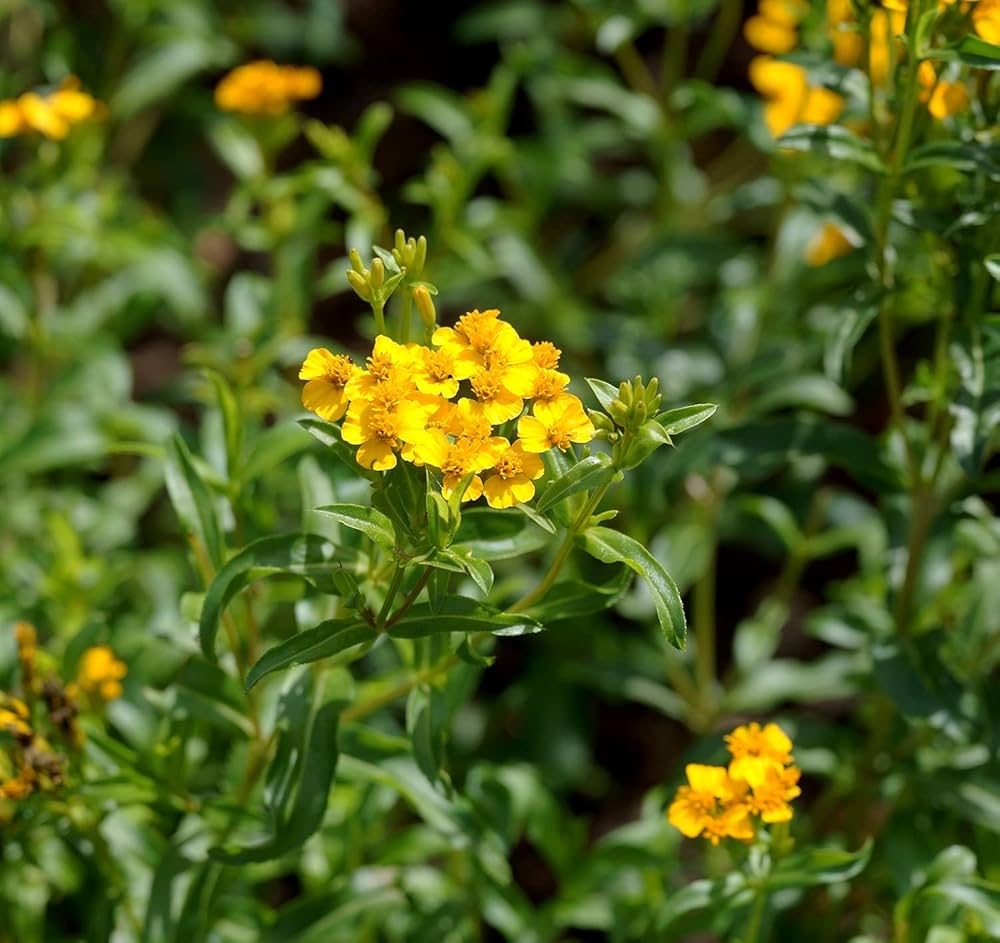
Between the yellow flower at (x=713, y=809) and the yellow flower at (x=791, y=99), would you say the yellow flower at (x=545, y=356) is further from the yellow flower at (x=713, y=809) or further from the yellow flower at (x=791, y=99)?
the yellow flower at (x=791, y=99)

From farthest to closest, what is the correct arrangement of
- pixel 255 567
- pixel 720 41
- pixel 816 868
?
pixel 720 41
pixel 816 868
pixel 255 567

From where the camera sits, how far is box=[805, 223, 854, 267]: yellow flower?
10.6 feet

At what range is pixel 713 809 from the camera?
1958 mm

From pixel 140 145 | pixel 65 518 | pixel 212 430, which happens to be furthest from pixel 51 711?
pixel 140 145

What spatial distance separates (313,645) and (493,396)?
0.43m

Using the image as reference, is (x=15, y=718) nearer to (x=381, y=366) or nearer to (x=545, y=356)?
(x=381, y=366)

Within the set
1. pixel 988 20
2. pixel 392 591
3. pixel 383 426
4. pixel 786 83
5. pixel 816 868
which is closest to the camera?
pixel 383 426

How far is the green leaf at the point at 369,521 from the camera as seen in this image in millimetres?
1700

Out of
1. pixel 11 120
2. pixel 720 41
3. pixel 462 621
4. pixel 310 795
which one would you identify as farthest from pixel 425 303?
pixel 720 41

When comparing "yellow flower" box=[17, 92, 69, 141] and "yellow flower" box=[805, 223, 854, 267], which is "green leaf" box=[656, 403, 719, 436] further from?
"yellow flower" box=[17, 92, 69, 141]

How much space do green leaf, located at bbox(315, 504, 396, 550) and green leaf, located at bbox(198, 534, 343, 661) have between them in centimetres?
18

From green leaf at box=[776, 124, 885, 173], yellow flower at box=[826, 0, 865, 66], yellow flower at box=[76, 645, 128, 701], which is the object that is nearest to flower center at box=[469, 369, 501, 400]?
green leaf at box=[776, 124, 885, 173]

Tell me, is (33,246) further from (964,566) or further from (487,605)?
(964,566)

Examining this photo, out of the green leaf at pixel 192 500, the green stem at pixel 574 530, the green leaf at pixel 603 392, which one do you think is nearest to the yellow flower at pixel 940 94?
the green leaf at pixel 603 392
